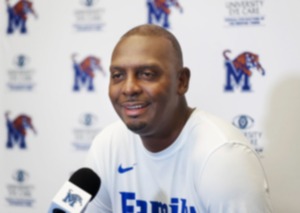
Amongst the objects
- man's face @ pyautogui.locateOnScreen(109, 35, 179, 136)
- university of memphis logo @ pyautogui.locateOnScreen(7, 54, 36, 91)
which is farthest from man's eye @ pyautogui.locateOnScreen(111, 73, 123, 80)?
university of memphis logo @ pyautogui.locateOnScreen(7, 54, 36, 91)

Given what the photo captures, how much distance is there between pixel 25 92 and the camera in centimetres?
161

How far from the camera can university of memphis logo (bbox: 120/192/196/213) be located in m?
1.00

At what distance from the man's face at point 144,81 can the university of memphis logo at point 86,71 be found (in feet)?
1.67

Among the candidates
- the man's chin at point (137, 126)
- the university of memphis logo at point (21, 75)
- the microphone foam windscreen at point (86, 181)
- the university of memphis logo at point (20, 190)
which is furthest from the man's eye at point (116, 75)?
the university of memphis logo at point (20, 190)

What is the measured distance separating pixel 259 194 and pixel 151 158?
316 millimetres

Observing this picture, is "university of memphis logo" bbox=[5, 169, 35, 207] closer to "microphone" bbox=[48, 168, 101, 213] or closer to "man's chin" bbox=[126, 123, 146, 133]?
"man's chin" bbox=[126, 123, 146, 133]

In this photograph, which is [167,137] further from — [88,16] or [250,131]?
[88,16]

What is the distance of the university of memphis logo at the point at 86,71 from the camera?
1500 millimetres

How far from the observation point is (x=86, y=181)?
791mm

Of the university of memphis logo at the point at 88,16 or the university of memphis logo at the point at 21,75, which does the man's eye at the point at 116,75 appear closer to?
the university of memphis logo at the point at 88,16

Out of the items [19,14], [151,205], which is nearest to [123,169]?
[151,205]

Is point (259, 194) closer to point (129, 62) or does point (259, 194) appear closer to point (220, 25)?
point (129, 62)

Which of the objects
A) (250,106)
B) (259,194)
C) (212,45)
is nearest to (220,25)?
(212,45)

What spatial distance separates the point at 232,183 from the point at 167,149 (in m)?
0.23
